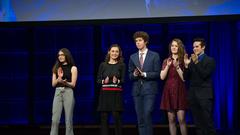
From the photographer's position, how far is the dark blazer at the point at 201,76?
4.58m

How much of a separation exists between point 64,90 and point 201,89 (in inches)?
69.9

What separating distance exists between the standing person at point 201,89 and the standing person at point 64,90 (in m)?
1.53

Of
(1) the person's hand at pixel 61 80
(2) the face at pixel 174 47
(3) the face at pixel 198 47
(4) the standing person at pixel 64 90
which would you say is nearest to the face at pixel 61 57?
(4) the standing person at pixel 64 90

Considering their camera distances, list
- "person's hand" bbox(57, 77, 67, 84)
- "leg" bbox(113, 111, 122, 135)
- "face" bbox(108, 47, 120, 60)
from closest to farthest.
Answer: "leg" bbox(113, 111, 122, 135) → "face" bbox(108, 47, 120, 60) → "person's hand" bbox(57, 77, 67, 84)

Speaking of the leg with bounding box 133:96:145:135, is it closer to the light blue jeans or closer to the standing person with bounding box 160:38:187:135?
the standing person with bounding box 160:38:187:135

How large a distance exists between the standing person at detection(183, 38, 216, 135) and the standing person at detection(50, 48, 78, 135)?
1.53 metres

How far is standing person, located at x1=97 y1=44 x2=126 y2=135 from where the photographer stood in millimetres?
4793

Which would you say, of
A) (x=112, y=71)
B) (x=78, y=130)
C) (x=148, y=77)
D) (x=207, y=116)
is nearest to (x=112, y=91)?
(x=112, y=71)

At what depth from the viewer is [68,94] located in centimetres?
510

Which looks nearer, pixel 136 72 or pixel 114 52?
pixel 136 72

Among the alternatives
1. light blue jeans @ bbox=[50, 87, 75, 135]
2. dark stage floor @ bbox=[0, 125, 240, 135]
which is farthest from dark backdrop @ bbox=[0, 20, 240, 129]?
light blue jeans @ bbox=[50, 87, 75, 135]

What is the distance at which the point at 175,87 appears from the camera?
4730 millimetres

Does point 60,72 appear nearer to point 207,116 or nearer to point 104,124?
point 104,124

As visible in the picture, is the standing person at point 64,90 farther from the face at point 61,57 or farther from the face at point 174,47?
the face at point 174,47
